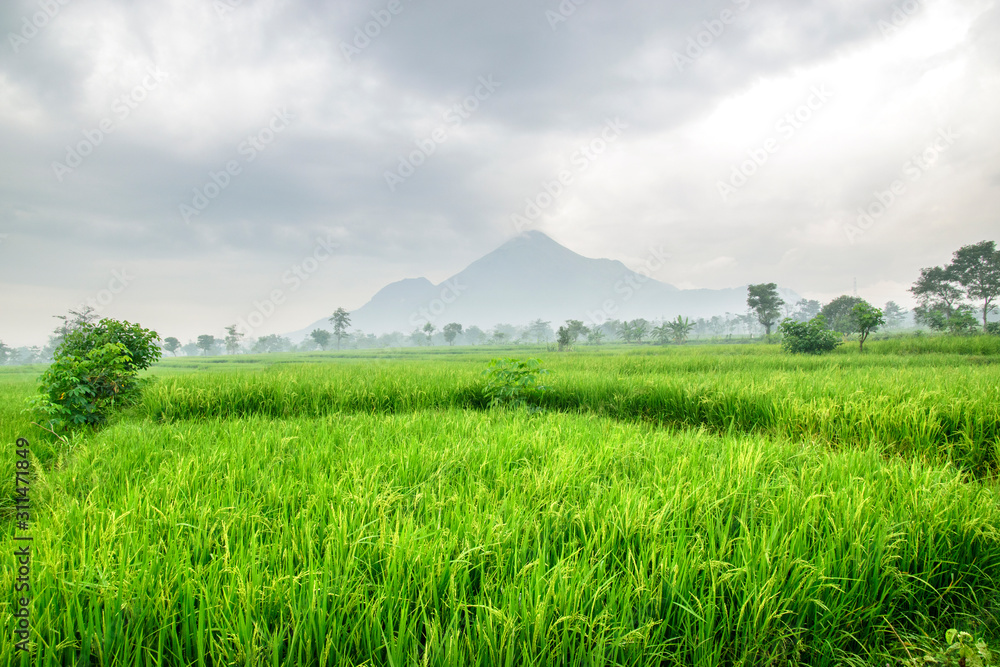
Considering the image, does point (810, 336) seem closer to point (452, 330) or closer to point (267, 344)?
point (452, 330)

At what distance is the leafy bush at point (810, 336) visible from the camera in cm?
1947

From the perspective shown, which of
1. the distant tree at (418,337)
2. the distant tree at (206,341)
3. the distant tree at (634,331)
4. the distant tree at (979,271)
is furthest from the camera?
the distant tree at (418,337)

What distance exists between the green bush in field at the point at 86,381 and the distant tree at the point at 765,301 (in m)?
73.2

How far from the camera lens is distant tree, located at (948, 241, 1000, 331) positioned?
165 ft

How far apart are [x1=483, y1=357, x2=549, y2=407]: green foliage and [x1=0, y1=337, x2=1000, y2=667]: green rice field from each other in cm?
280

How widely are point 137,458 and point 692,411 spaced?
6834 millimetres

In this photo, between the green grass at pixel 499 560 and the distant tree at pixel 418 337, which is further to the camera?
the distant tree at pixel 418 337

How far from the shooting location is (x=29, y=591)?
1.50 meters

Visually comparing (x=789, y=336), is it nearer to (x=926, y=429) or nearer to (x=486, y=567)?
(x=926, y=429)

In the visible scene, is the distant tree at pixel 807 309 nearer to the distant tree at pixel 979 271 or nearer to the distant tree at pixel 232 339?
the distant tree at pixel 979 271

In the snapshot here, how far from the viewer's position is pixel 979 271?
51.3m

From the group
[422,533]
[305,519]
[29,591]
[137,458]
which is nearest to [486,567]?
[422,533]

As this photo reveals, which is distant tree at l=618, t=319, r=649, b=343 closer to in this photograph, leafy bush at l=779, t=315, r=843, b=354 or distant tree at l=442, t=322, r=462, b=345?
distant tree at l=442, t=322, r=462, b=345

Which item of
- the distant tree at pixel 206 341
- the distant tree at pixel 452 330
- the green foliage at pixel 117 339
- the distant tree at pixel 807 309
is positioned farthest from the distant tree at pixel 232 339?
the distant tree at pixel 807 309
